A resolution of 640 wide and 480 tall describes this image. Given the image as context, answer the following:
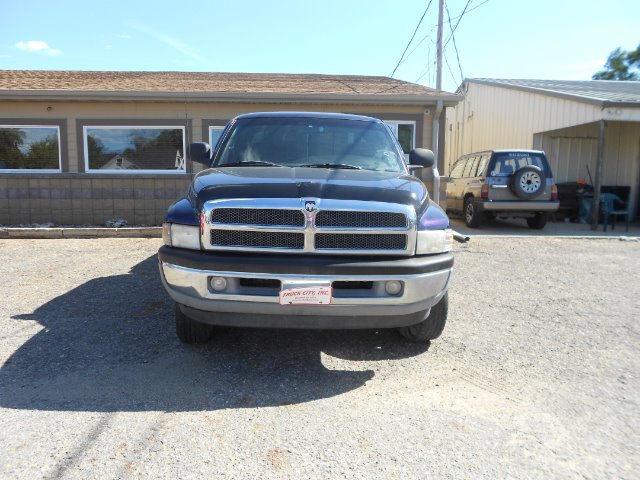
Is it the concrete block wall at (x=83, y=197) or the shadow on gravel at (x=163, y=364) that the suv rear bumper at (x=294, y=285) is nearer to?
the shadow on gravel at (x=163, y=364)

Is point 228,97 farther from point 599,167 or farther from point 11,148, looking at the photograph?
point 599,167

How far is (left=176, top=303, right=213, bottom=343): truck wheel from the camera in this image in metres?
3.79

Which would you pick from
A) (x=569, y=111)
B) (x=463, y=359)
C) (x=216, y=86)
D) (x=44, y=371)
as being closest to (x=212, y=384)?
(x=44, y=371)

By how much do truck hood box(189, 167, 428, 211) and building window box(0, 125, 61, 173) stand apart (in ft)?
28.4

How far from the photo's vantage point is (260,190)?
3.33 meters

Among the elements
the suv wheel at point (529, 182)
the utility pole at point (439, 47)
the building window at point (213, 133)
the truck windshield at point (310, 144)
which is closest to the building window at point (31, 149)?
the building window at point (213, 133)

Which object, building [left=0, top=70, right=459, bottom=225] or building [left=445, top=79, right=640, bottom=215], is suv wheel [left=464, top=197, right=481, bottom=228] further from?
building [left=445, top=79, right=640, bottom=215]

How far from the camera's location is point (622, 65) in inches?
1666

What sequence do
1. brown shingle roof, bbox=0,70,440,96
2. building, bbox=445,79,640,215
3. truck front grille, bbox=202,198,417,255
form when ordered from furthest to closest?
building, bbox=445,79,640,215 < brown shingle roof, bbox=0,70,440,96 < truck front grille, bbox=202,198,417,255

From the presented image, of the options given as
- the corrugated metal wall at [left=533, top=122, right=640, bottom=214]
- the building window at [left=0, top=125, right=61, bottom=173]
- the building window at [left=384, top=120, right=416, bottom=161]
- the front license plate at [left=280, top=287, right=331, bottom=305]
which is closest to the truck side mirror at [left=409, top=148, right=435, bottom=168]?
the front license plate at [left=280, top=287, right=331, bottom=305]

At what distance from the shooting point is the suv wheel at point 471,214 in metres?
12.1

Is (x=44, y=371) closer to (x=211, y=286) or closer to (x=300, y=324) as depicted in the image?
(x=211, y=286)

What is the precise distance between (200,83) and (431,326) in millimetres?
9909

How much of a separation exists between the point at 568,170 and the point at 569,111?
137 inches
